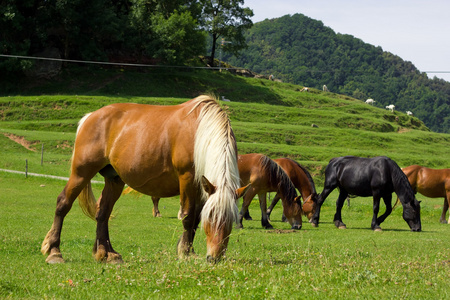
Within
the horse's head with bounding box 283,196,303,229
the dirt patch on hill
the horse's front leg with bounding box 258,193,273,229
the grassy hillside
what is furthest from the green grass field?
the dirt patch on hill

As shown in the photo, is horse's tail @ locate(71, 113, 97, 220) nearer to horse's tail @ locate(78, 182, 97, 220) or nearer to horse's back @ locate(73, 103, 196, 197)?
horse's tail @ locate(78, 182, 97, 220)

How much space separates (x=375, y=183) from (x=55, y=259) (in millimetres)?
11095

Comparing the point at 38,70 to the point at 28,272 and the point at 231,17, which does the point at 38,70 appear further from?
the point at 28,272

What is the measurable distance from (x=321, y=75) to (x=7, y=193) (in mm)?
146428

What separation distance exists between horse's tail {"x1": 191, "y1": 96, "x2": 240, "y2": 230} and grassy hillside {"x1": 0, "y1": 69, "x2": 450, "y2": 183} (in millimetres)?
22573

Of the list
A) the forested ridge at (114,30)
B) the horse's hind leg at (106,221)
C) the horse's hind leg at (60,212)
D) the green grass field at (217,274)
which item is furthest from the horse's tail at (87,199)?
the forested ridge at (114,30)

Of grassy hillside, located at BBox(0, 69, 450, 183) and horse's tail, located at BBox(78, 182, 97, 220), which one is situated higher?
horse's tail, located at BBox(78, 182, 97, 220)

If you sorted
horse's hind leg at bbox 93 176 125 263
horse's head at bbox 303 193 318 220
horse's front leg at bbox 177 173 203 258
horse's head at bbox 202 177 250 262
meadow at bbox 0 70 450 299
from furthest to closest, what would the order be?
horse's head at bbox 303 193 318 220
horse's hind leg at bbox 93 176 125 263
horse's front leg at bbox 177 173 203 258
horse's head at bbox 202 177 250 262
meadow at bbox 0 70 450 299

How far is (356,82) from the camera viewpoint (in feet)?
523

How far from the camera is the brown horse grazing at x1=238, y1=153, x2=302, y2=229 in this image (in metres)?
15.0

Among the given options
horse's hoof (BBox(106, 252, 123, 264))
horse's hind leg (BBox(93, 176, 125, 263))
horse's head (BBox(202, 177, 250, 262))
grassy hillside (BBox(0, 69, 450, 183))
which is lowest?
grassy hillside (BBox(0, 69, 450, 183))

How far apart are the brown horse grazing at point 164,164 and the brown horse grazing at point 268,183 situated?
22.1 ft

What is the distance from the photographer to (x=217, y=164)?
7.05 metres

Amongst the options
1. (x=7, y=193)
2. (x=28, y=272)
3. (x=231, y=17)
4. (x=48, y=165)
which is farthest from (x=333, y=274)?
(x=231, y=17)
